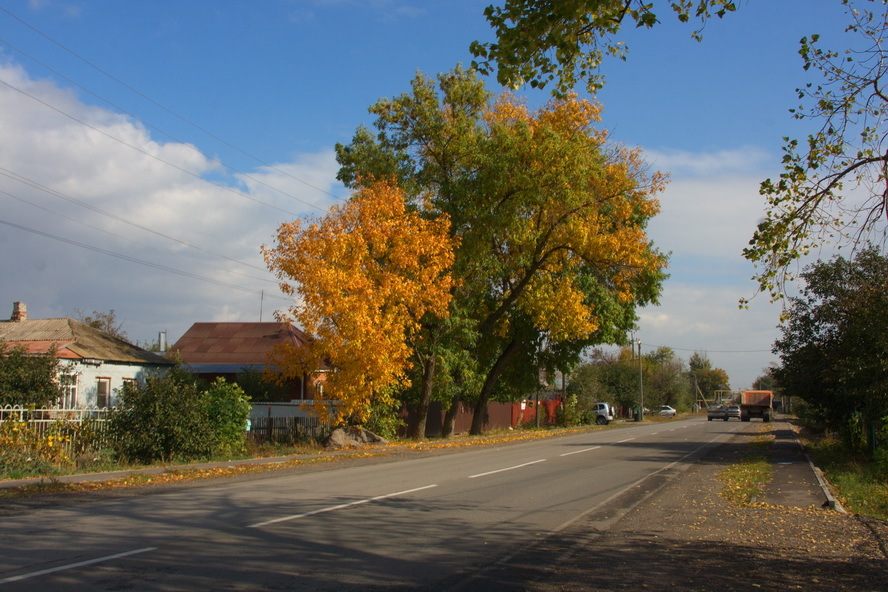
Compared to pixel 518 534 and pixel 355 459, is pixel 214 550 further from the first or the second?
pixel 355 459

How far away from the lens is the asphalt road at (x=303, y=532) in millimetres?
6809

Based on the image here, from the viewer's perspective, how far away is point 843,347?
2048cm

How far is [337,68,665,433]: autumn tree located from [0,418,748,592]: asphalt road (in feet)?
47.1

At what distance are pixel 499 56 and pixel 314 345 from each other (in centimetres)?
1705

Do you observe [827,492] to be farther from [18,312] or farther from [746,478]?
[18,312]

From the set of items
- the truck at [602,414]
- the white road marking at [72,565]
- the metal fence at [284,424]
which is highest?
the metal fence at [284,424]

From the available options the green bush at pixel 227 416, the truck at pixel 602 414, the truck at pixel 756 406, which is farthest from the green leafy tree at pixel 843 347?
the truck at pixel 756 406

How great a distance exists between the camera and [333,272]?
74.5 feet

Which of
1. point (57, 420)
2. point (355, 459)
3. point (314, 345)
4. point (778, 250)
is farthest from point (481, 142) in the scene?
point (778, 250)

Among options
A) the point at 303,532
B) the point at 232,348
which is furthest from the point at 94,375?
the point at 303,532

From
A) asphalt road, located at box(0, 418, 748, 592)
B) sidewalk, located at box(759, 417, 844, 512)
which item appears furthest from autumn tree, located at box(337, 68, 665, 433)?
asphalt road, located at box(0, 418, 748, 592)

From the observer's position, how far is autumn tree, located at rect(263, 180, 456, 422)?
902 inches

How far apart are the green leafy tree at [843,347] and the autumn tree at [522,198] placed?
7.65m

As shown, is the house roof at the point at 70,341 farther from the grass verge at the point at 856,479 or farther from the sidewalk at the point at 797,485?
the grass verge at the point at 856,479
